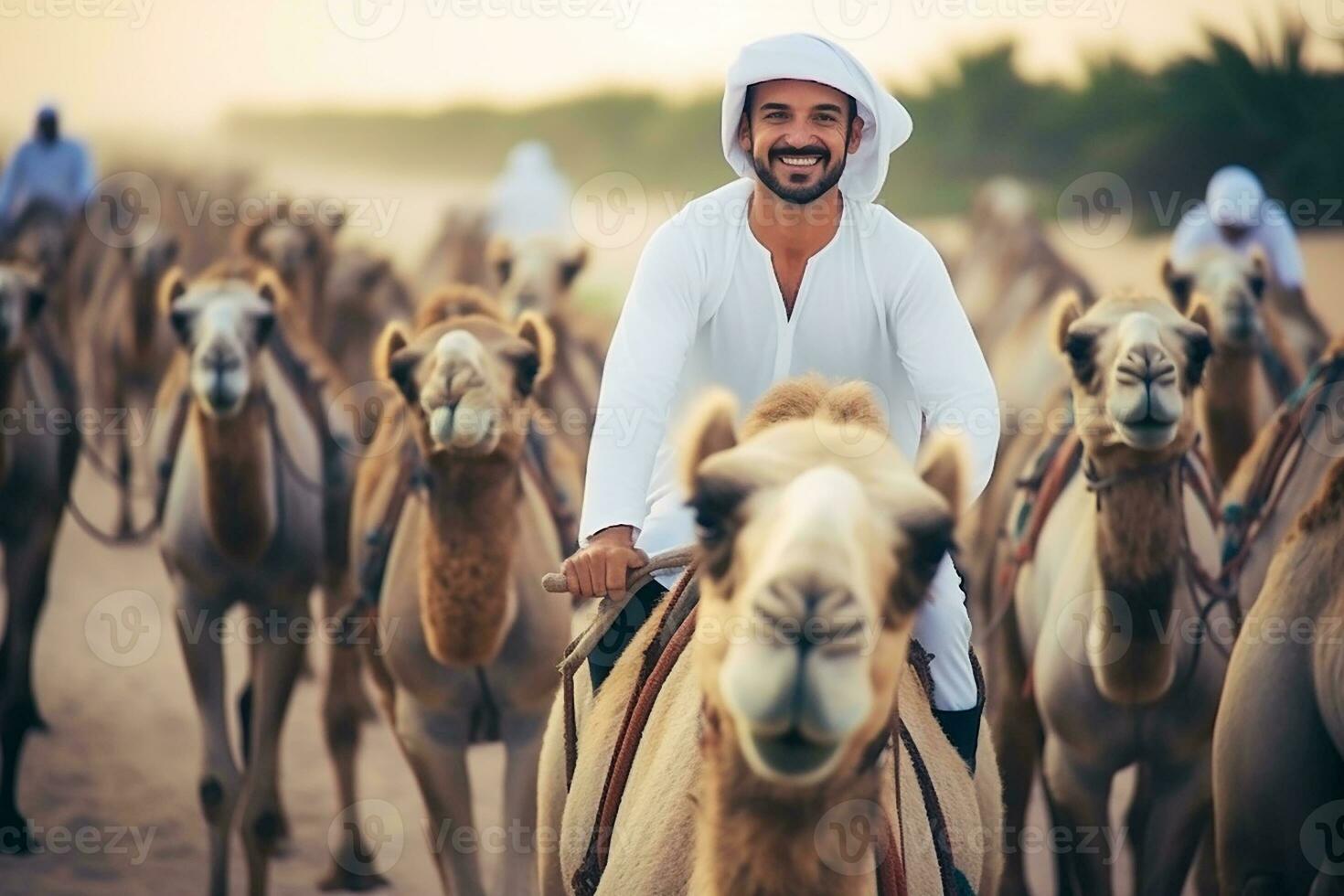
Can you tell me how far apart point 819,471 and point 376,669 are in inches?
171

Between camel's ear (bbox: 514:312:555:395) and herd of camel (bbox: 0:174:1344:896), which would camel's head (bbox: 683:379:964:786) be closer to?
herd of camel (bbox: 0:174:1344:896)

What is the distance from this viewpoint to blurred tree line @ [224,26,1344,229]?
511 inches

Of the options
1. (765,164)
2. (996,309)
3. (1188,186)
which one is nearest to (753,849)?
(765,164)

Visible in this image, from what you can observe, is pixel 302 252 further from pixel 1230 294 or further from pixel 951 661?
pixel 951 661

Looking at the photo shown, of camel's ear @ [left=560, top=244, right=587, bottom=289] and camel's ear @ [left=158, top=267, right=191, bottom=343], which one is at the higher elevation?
camel's ear @ [left=560, top=244, right=587, bottom=289]

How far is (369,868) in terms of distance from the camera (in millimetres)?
7277
